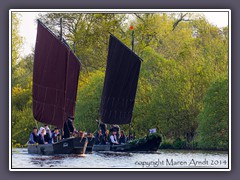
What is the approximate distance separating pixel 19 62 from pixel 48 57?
520cm

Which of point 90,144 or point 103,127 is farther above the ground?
point 103,127

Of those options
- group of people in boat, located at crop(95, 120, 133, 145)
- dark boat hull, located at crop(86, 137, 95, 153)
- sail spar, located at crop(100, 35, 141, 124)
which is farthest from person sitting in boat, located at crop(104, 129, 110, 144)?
dark boat hull, located at crop(86, 137, 95, 153)

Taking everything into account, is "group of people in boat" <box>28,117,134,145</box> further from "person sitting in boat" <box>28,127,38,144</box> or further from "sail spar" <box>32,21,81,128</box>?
"sail spar" <box>32,21,81,128</box>

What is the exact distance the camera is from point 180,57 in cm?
3950

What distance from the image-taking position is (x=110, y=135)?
138ft

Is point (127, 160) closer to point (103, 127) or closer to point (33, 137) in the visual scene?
point (33, 137)

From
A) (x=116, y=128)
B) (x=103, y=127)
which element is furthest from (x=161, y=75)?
(x=103, y=127)

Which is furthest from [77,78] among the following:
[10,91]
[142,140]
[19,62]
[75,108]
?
[10,91]

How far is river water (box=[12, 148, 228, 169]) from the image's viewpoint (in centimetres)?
3050

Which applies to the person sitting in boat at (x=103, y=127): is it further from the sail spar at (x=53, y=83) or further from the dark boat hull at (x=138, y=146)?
the sail spar at (x=53, y=83)

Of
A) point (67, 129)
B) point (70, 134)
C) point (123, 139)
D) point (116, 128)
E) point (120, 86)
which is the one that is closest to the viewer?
point (67, 129)

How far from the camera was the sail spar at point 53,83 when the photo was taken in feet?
124

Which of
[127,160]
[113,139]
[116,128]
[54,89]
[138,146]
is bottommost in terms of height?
[127,160]

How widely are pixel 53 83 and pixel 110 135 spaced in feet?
16.5
